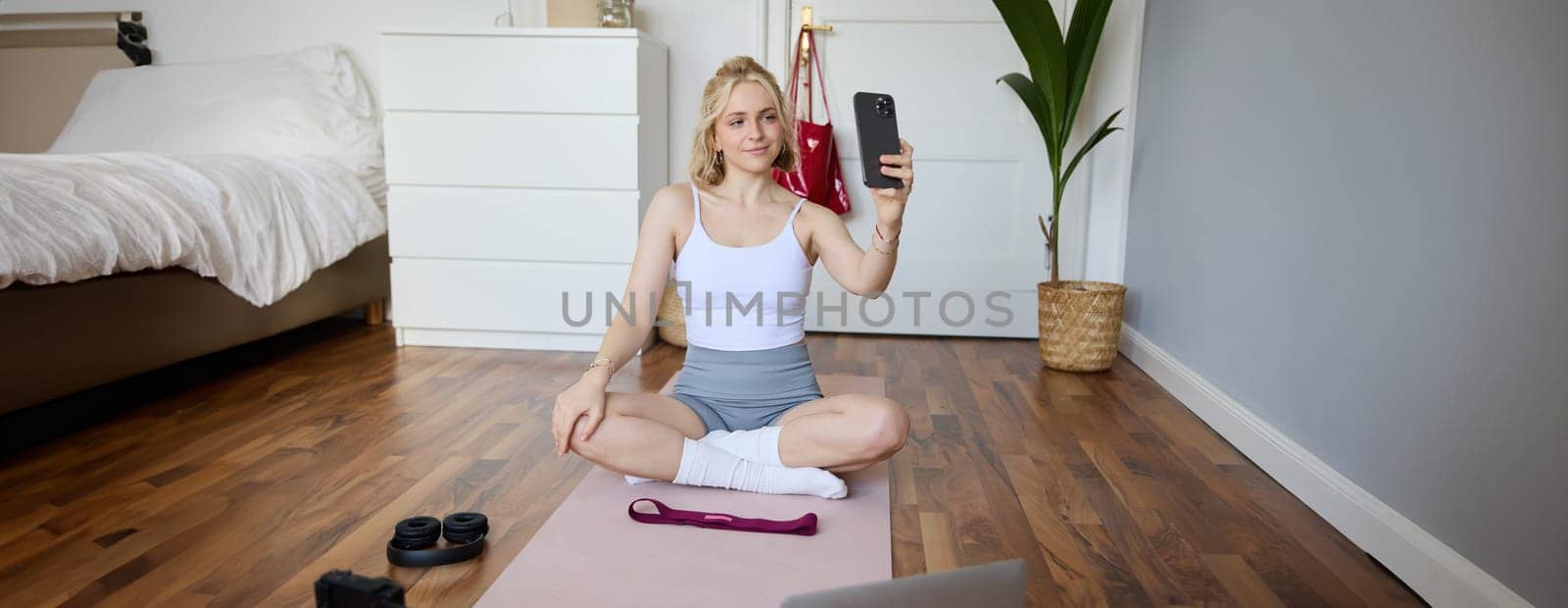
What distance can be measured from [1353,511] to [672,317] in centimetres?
208

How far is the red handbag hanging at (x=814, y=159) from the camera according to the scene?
11.0 feet

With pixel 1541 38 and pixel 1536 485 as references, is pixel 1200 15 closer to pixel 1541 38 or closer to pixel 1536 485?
pixel 1541 38

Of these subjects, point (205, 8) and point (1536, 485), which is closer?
point (1536, 485)

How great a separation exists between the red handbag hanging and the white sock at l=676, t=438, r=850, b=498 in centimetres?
165

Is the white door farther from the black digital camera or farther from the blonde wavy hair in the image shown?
the black digital camera

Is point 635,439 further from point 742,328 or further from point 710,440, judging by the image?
point 742,328

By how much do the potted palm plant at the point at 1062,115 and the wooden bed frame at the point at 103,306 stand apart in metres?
2.19

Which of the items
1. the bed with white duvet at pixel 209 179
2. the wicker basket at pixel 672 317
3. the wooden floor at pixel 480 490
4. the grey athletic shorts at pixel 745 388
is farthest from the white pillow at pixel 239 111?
the grey athletic shorts at pixel 745 388

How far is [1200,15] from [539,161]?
1908 mm

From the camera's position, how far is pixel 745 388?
189cm

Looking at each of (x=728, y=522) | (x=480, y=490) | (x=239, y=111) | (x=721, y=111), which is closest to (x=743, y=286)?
(x=721, y=111)

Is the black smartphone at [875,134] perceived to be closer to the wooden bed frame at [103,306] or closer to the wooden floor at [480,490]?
the wooden floor at [480,490]

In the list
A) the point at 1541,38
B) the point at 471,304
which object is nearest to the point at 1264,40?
the point at 1541,38

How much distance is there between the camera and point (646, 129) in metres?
3.19
